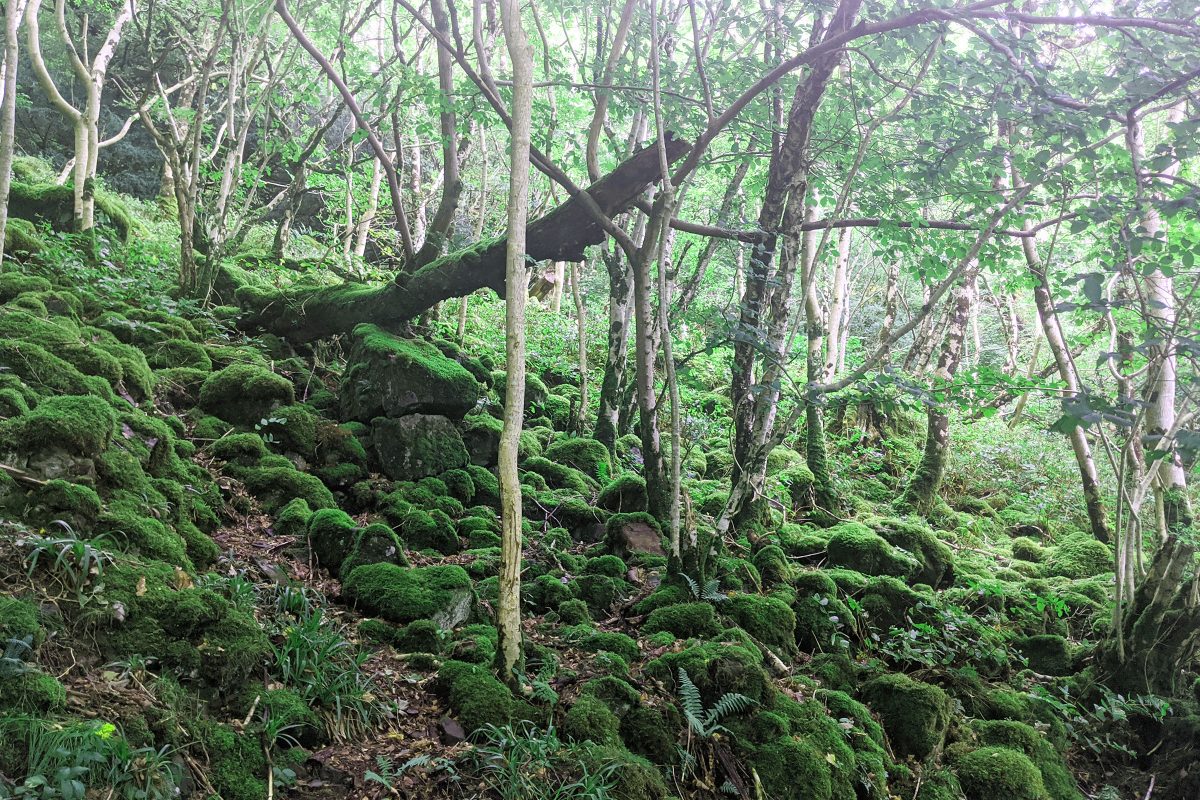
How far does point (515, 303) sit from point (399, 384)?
393 centimetres

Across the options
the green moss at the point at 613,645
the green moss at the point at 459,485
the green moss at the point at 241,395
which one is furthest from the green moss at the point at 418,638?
the green moss at the point at 241,395

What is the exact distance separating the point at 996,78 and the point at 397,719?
5521 millimetres

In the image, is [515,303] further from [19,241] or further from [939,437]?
[939,437]

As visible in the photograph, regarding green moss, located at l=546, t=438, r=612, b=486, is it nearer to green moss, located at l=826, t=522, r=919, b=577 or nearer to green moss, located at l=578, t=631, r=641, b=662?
green moss, located at l=826, t=522, r=919, b=577

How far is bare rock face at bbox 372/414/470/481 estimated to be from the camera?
711 centimetres

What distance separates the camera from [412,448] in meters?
7.14

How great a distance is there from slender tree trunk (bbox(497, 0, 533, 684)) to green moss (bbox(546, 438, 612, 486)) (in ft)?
15.8

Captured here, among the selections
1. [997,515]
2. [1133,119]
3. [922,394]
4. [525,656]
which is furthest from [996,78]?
[997,515]

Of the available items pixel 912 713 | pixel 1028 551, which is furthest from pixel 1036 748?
pixel 1028 551

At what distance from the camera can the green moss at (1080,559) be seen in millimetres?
7805

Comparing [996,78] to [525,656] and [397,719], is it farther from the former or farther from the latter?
[397,719]

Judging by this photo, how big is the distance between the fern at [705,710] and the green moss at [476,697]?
95 cm

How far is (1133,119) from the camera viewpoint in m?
4.29

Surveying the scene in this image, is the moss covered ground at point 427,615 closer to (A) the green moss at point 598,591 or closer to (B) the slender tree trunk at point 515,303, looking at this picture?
(A) the green moss at point 598,591
